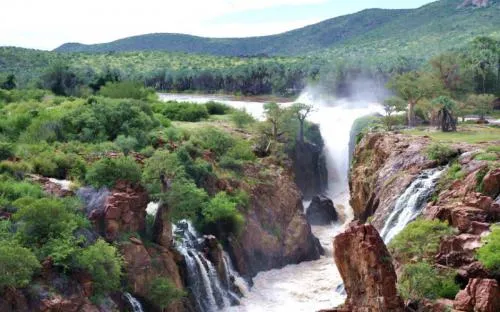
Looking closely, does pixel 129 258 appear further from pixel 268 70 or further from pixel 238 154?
pixel 268 70

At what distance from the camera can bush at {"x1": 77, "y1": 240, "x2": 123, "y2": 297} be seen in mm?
39125

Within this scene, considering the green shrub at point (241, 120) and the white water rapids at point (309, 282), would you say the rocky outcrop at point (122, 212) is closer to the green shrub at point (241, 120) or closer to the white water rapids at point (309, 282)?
the white water rapids at point (309, 282)

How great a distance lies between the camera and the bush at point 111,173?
4725 cm

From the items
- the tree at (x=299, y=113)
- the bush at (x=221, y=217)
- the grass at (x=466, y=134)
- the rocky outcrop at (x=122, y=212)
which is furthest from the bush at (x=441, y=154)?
the tree at (x=299, y=113)

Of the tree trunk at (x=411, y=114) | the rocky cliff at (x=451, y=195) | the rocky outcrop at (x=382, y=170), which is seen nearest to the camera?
the rocky cliff at (x=451, y=195)

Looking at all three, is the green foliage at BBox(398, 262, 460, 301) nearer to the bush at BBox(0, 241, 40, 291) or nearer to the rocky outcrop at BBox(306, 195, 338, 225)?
the bush at BBox(0, 241, 40, 291)

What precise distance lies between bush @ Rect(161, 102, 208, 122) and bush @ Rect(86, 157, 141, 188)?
3562 centimetres

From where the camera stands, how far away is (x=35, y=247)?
39.5 meters

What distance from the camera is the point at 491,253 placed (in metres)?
35.8

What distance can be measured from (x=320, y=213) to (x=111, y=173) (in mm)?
28717

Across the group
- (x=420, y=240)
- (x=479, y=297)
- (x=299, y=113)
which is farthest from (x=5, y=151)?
(x=299, y=113)

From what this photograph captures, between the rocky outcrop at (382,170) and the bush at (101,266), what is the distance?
20.6 m

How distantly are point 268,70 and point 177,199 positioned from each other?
98.0 meters

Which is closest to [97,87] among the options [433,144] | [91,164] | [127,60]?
[91,164]
